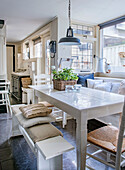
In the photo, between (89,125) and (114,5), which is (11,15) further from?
(89,125)

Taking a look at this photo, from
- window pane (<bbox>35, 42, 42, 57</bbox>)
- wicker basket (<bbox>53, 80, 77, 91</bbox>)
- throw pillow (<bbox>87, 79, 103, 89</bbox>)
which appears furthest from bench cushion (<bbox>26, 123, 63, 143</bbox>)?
window pane (<bbox>35, 42, 42, 57</bbox>)

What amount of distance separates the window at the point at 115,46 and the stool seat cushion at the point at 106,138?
95.7 inches

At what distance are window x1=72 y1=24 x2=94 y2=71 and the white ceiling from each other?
25cm

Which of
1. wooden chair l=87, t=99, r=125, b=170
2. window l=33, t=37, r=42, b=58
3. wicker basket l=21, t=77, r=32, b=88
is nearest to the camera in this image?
wooden chair l=87, t=99, r=125, b=170

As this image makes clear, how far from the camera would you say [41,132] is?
1.62 m

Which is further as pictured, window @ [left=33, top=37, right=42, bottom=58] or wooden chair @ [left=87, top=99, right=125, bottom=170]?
window @ [left=33, top=37, right=42, bottom=58]

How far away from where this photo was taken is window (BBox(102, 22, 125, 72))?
3729 mm

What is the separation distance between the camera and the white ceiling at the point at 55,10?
9.64 ft

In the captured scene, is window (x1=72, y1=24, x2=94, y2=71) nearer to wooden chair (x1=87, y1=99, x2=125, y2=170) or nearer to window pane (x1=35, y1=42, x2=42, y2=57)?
window pane (x1=35, y1=42, x2=42, y2=57)

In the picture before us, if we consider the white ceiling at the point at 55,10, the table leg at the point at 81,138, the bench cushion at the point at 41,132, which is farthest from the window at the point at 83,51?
the table leg at the point at 81,138

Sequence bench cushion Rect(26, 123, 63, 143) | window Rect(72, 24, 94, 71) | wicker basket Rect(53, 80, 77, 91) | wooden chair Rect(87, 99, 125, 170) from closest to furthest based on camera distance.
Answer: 1. wooden chair Rect(87, 99, 125, 170)
2. bench cushion Rect(26, 123, 63, 143)
3. wicker basket Rect(53, 80, 77, 91)
4. window Rect(72, 24, 94, 71)

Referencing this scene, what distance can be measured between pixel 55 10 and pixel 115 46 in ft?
5.76

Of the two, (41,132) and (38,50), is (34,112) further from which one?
(38,50)

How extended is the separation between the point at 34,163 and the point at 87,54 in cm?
332
